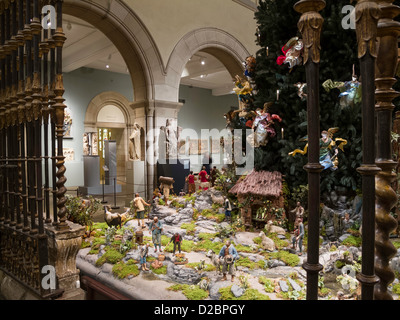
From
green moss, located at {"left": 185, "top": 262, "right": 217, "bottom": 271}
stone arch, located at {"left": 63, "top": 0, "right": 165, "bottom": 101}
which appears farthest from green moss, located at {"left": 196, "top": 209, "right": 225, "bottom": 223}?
stone arch, located at {"left": 63, "top": 0, "right": 165, "bottom": 101}

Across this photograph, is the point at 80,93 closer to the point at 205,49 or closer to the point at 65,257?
the point at 205,49

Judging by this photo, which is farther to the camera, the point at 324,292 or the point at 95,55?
the point at 95,55

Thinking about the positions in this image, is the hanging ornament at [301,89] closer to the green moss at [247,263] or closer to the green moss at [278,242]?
the green moss at [278,242]

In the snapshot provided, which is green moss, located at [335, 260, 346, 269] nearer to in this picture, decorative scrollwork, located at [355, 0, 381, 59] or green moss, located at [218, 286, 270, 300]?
green moss, located at [218, 286, 270, 300]

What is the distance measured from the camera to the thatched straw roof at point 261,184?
4.85 m

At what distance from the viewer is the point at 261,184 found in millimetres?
5008

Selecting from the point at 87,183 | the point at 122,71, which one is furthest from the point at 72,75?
the point at 87,183

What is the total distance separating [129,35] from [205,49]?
3101 millimetres

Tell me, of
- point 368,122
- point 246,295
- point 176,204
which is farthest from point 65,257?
point 176,204

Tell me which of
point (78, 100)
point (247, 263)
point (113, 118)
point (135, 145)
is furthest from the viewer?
point (113, 118)

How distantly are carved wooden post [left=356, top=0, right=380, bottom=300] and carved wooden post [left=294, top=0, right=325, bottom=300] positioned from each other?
0.44 ft

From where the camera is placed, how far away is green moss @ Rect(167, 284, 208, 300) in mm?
3037
